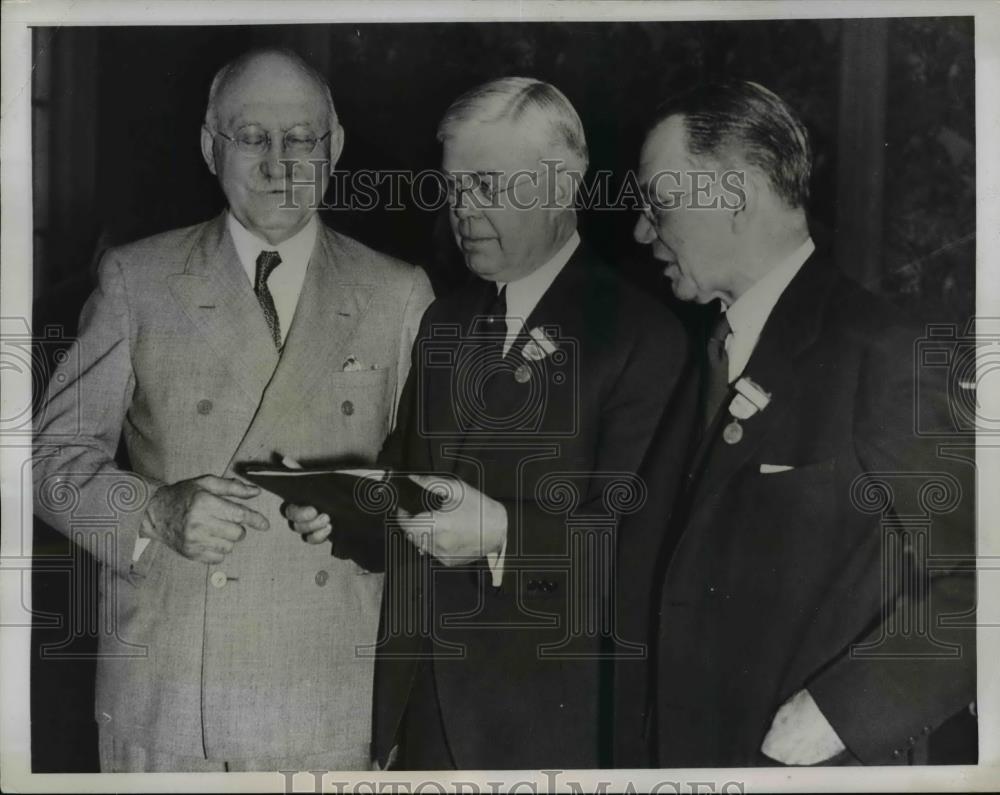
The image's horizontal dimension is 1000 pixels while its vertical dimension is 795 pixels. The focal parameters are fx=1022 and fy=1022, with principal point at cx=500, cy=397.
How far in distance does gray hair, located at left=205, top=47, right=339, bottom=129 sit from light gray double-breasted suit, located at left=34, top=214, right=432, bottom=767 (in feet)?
0.85

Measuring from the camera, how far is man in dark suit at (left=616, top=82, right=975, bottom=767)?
90.7 inches

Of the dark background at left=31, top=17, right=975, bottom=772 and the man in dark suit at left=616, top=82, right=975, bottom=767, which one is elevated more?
the dark background at left=31, top=17, right=975, bottom=772

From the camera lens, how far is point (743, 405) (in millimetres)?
2301

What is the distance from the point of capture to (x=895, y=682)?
2344mm

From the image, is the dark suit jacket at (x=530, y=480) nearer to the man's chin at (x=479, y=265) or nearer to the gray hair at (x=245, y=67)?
the man's chin at (x=479, y=265)

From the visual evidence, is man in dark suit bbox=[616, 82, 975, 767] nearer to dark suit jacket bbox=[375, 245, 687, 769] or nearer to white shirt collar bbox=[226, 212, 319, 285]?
dark suit jacket bbox=[375, 245, 687, 769]

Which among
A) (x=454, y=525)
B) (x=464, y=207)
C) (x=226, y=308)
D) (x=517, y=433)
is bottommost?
(x=454, y=525)

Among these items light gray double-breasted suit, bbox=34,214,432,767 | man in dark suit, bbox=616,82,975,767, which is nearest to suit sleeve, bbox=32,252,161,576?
light gray double-breasted suit, bbox=34,214,432,767

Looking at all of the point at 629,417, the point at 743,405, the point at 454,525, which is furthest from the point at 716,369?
the point at 454,525

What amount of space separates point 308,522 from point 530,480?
1.67 ft

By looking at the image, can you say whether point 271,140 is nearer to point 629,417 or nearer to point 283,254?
point 283,254

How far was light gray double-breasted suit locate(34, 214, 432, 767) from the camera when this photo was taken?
2.29 metres

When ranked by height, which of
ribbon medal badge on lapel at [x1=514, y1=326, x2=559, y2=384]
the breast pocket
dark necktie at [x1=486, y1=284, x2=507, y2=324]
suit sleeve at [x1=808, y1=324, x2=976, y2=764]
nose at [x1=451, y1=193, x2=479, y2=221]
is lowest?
suit sleeve at [x1=808, y1=324, x2=976, y2=764]

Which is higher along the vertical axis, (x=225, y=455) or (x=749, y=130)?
(x=749, y=130)
